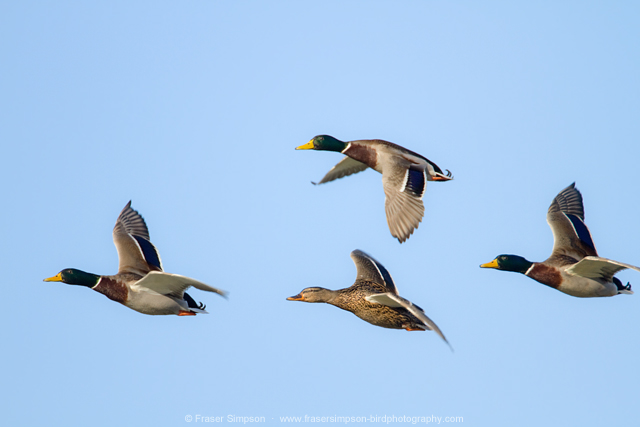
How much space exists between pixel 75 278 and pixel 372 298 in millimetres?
5824

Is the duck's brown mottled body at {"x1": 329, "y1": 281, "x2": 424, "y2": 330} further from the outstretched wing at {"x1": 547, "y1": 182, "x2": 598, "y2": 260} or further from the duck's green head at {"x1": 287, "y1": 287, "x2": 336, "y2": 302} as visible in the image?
the outstretched wing at {"x1": 547, "y1": 182, "x2": 598, "y2": 260}

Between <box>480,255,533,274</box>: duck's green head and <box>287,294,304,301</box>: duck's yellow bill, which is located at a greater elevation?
<box>480,255,533,274</box>: duck's green head

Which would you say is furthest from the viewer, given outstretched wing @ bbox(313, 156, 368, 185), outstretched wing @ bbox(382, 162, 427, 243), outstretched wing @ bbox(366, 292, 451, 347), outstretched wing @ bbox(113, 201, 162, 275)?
outstretched wing @ bbox(313, 156, 368, 185)

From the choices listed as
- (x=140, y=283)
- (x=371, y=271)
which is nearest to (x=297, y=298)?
(x=371, y=271)

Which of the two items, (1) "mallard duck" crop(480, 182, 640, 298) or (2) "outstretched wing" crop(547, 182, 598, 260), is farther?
(2) "outstretched wing" crop(547, 182, 598, 260)

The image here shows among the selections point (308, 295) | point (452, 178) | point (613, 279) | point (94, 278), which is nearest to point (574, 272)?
point (613, 279)

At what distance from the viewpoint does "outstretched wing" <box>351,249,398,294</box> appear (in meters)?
16.8

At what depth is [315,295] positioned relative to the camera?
16578mm

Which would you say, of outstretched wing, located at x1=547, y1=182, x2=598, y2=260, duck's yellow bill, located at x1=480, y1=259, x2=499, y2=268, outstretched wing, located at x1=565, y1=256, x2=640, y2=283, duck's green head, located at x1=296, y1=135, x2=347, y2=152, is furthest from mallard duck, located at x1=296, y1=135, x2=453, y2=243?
outstretched wing, located at x1=565, y1=256, x2=640, y2=283

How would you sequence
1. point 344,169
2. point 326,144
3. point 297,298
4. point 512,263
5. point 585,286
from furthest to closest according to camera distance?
point 344,169, point 326,144, point 512,263, point 297,298, point 585,286

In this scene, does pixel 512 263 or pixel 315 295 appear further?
pixel 512 263

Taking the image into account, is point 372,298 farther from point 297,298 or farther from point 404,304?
point 297,298

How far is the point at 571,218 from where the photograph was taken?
17.9 m

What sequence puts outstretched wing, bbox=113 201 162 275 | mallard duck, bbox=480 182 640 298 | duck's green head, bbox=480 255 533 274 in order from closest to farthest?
mallard duck, bbox=480 182 640 298 < outstretched wing, bbox=113 201 162 275 < duck's green head, bbox=480 255 533 274
